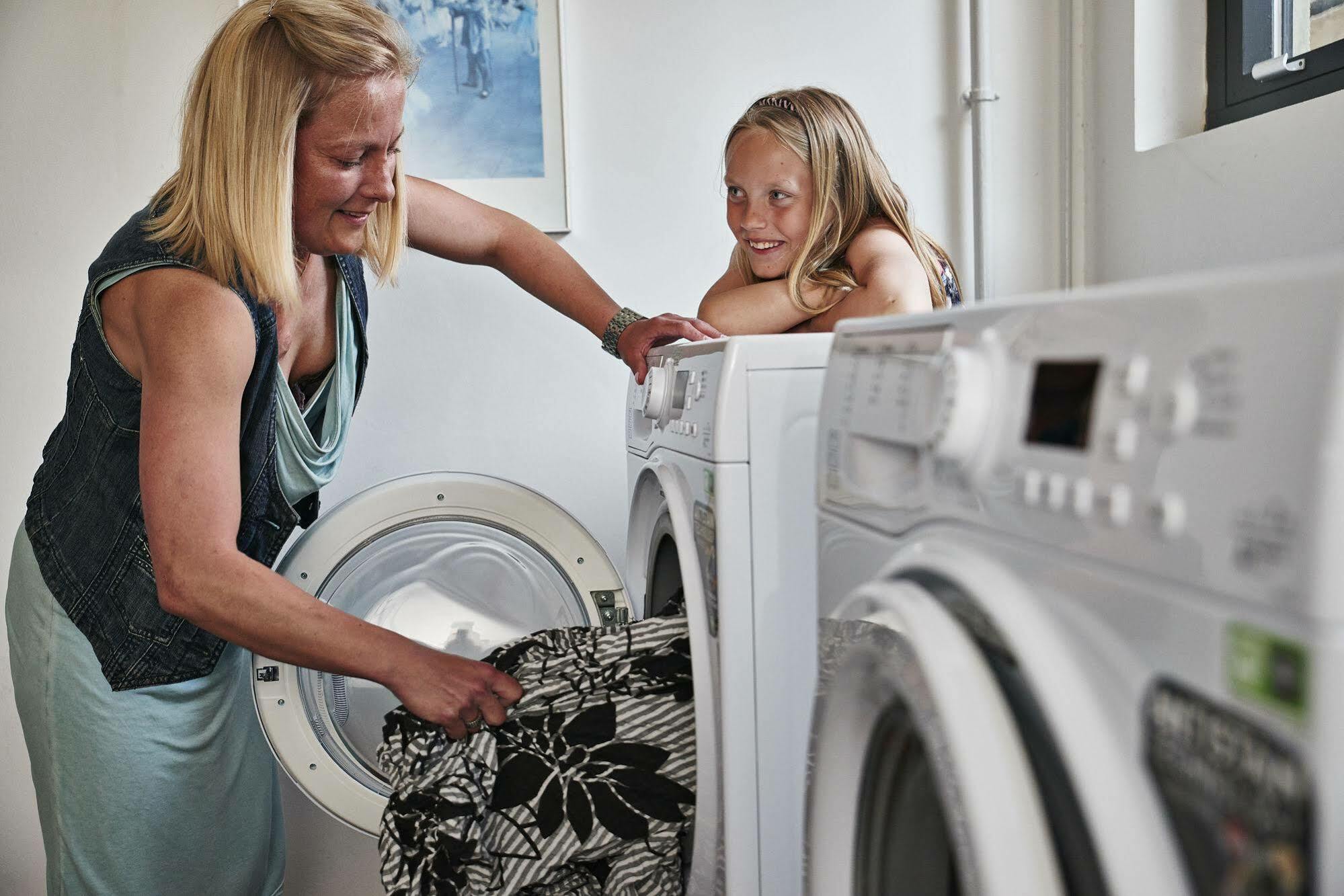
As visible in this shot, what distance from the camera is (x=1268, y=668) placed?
32 cm

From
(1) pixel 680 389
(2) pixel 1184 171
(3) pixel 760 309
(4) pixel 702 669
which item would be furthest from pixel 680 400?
(2) pixel 1184 171

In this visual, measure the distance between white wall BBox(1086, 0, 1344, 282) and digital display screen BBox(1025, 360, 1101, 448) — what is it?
42.8 inches

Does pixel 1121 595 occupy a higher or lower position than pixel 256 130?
lower

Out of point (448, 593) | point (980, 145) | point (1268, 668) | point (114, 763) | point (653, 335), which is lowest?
point (114, 763)

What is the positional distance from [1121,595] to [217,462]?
0.89 meters

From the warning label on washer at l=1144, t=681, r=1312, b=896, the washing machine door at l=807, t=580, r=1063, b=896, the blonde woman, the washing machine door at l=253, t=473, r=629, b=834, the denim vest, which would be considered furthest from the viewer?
the washing machine door at l=253, t=473, r=629, b=834

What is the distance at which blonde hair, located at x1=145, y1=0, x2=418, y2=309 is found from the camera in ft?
3.54

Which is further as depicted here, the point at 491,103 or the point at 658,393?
the point at 491,103

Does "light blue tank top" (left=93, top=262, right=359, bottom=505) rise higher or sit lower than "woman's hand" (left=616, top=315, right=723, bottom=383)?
lower

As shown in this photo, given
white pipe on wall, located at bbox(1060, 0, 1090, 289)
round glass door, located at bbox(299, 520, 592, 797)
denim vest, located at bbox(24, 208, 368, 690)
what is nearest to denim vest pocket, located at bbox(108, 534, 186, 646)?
denim vest, located at bbox(24, 208, 368, 690)

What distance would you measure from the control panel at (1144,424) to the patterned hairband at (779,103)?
98 cm

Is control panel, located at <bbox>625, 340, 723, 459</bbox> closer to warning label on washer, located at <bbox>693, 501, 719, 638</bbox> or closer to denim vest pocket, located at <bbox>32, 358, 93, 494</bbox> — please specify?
warning label on washer, located at <bbox>693, 501, 719, 638</bbox>

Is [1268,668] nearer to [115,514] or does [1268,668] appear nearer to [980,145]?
[115,514]

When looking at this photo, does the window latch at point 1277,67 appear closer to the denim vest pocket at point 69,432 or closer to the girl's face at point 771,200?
the girl's face at point 771,200
